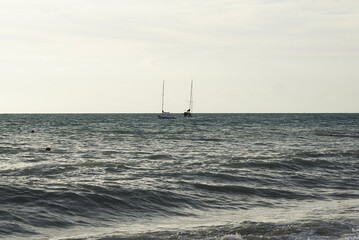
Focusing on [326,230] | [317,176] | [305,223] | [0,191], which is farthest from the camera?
[317,176]

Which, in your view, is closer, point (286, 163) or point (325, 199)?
point (325, 199)

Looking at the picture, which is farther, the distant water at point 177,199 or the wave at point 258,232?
the distant water at point 177,199

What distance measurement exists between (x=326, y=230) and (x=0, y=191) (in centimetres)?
1041

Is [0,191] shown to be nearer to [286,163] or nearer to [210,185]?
[210,185]

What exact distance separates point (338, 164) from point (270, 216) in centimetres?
1556

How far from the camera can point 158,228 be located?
13.1 metres

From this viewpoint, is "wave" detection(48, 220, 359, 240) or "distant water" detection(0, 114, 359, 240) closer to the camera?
"wave" detection(48, 220, 359, 240)

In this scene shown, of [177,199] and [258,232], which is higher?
[258,232]

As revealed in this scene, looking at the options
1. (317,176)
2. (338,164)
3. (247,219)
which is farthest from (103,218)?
(338,164)

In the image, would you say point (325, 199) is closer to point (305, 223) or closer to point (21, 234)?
point (305, 223)

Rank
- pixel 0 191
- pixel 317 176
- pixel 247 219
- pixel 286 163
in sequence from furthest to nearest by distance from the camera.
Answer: pixel 286 163 → pixel 317 176 → pixel 0 191 → pixel 247 219

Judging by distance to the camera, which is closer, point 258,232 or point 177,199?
point 258,232

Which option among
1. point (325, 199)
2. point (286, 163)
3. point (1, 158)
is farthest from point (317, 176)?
point (1, 158)

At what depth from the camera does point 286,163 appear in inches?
1104
